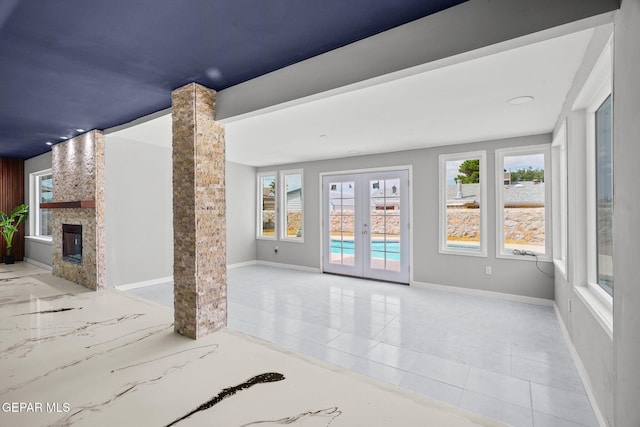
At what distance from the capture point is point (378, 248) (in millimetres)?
6137

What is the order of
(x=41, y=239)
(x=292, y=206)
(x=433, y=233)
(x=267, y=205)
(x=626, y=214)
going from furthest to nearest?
(x=267, y=205) → (x=292, y=206) → (x=41, y=239) → (x=433, y=233) → (x=626, y=214)

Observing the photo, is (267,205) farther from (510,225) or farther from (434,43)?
(434,43)

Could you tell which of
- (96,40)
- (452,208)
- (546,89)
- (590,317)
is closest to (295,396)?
(590,317)

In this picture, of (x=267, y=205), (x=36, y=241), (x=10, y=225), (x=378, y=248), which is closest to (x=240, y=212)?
(x=267, y=205)

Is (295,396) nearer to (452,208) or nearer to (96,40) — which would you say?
(96,40)

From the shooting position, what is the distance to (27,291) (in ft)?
15.9

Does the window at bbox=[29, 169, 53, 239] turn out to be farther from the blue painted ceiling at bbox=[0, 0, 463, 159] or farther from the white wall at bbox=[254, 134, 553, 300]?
the white wall at bbox=[254, 134, 553, 300]

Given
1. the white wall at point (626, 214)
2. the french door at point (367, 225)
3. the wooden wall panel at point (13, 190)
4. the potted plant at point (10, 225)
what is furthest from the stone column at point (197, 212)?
the wooden wall panel at point (13, 190)

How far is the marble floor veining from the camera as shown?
1944mm

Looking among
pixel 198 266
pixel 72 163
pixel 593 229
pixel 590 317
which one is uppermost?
pixel 72 163

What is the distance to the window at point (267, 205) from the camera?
25.4 feet

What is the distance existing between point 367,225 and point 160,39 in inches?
186

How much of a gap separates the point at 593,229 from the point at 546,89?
1.32 meters

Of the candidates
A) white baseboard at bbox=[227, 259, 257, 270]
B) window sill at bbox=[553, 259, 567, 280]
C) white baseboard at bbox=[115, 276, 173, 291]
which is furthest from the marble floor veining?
white baseboard at bbox=[227, 259, 257, 270]
